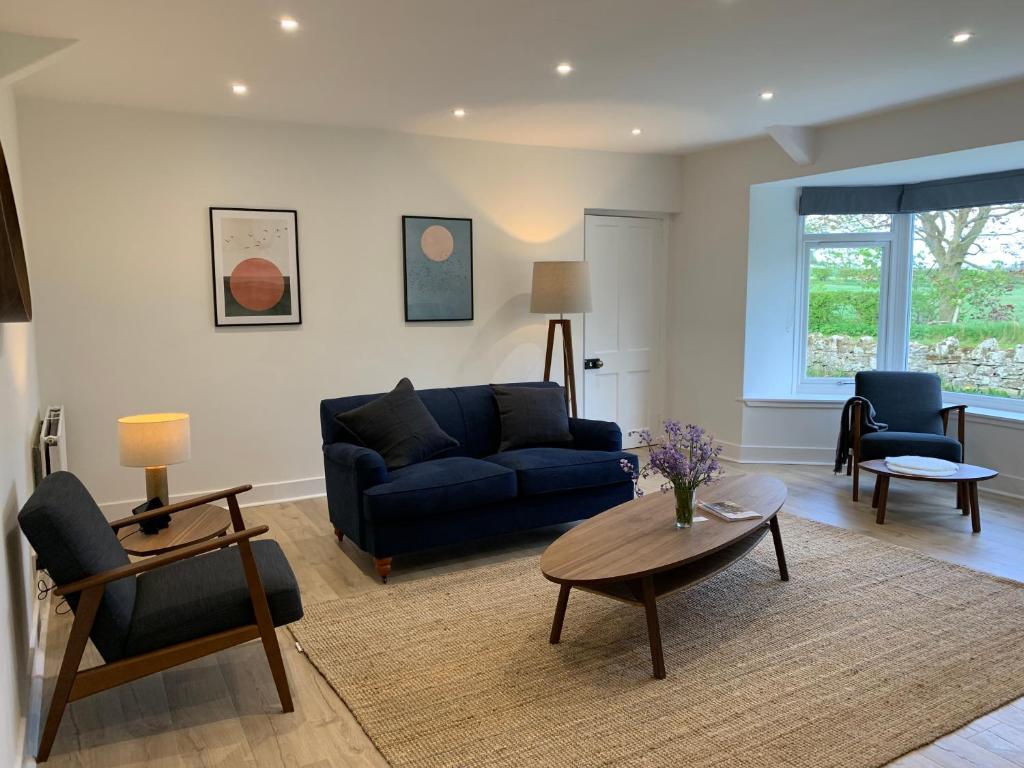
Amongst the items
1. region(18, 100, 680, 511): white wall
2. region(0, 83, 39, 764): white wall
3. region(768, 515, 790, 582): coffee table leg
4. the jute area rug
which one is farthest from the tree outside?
region(0, 83, 39, 764): white wall

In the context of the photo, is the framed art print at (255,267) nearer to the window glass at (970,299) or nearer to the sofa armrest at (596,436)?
the sofa armrest at (596,436)

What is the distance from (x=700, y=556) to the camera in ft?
9.30

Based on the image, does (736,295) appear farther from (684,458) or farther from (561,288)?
(684,458)

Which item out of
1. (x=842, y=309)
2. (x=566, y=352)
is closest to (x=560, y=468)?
(x=566, y=352)

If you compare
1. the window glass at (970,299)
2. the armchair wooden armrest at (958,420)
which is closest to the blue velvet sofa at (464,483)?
the armchair wooden armrest at (958,420)

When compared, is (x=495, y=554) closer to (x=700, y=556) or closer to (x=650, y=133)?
(x=700, y=556)

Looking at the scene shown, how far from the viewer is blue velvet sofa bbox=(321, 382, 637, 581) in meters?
3.67

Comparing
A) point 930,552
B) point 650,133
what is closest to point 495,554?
point 930,552

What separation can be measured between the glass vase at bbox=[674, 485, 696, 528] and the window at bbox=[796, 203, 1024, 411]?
3.69 meters

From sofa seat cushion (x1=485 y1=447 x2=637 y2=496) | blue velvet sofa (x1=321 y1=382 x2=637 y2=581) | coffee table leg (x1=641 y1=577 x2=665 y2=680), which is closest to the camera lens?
coffee table leg (x1=641 y1=577 x2=665 y2=680)

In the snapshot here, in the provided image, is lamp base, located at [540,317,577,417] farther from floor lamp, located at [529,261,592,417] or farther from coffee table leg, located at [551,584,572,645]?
coffee table leg, located at [551,584,572,645]

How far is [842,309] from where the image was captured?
20.6ft

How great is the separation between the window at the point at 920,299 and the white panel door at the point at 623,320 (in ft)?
4.15

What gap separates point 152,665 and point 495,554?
1966 mm
